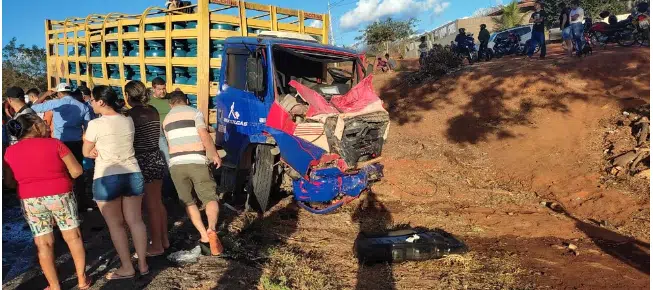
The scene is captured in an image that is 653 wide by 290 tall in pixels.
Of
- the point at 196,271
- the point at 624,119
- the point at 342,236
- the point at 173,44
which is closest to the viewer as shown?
the point at 196,271

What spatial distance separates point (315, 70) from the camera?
6.36m

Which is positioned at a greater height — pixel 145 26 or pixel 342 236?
pixel 145 26

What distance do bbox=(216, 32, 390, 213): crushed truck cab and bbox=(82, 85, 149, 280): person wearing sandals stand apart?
186 cm

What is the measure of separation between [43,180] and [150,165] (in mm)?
986

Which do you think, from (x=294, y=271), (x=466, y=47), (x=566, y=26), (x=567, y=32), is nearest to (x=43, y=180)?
(x=294, y=271)

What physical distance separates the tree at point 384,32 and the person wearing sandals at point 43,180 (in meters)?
31.3

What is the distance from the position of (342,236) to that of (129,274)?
93.2 inches

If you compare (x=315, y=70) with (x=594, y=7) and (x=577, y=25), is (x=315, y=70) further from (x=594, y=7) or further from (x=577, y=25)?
(x=594, y=7)

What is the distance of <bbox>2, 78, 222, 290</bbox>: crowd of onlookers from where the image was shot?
142 inches

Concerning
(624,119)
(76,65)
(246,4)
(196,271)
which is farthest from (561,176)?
(76,65)

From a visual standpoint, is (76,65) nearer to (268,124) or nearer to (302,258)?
(268,124)

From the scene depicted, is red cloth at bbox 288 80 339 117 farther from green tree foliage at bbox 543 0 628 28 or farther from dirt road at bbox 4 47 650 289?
green tree foliage at bbox 543 0 628 28

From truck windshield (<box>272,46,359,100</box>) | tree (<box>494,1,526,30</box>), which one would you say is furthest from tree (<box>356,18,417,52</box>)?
truck windshield (<box>272,46,359,100</box>)

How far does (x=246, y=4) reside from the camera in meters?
7.45
